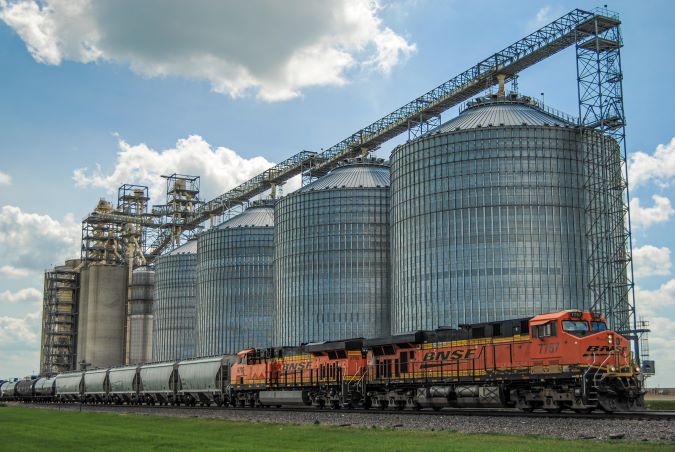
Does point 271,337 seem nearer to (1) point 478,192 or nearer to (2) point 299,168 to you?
(2) point 299,168

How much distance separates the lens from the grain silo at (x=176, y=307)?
351 feet

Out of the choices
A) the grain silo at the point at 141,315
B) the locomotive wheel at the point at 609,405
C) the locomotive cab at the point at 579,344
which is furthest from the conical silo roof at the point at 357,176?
the grain silo at the point at 141,315

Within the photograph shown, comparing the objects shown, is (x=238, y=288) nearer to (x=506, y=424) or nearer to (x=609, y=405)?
(x=609, y=405)

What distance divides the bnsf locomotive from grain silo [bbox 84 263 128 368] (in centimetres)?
6691

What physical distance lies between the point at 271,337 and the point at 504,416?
62127 mm

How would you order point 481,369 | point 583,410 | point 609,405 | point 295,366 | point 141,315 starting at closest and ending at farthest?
point 609,405, point 583,410, point 481,369, point 295,366, point 141,315

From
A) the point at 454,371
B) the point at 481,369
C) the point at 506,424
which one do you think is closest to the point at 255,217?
the point at 454,371

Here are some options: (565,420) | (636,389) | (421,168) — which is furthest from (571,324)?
(421,168)

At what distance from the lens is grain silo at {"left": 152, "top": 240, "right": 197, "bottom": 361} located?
4208 inches

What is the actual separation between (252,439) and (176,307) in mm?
85320

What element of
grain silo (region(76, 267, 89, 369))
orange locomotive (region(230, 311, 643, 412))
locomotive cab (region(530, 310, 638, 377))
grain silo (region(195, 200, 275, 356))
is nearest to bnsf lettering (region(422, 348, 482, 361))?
orange locomotive (region(230, 311, 643, 412))

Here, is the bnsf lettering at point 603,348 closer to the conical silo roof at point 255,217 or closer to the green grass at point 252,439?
the green grass at point 252,439

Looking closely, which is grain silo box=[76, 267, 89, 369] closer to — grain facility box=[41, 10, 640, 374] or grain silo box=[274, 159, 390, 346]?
grain facility box=[41, 10, 640, 374]

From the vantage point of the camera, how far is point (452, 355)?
3722 cm
